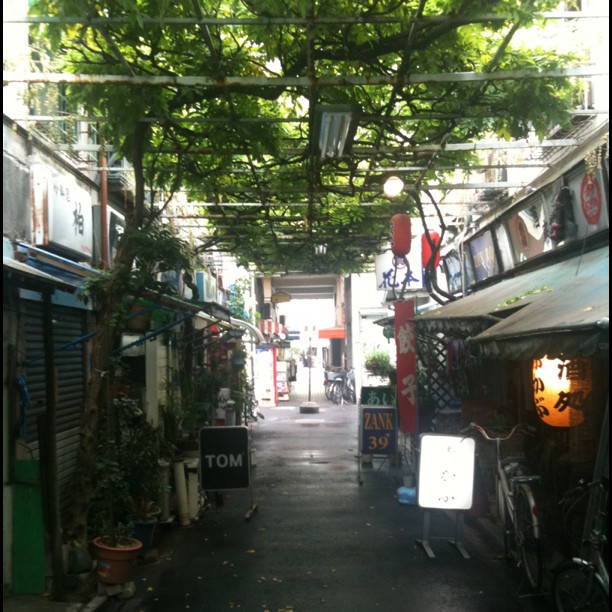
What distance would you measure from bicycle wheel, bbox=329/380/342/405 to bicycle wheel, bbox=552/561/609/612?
25520 mm

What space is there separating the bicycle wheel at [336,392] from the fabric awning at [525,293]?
20334mm

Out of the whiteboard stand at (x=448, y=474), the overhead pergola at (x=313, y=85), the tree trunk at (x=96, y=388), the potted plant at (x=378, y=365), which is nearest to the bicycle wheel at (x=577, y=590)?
the whiteboard stand at (x=448, y=474)

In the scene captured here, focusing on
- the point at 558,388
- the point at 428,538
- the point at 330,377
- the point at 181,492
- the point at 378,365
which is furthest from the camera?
the point at 330,377

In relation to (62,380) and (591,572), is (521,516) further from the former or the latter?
(62,380)

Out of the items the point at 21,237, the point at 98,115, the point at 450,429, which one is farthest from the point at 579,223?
the point at 21,237

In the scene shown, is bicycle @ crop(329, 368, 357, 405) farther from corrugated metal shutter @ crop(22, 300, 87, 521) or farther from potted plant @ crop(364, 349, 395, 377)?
corrugated metal shutter @ crop(22, 300, 87, 521)

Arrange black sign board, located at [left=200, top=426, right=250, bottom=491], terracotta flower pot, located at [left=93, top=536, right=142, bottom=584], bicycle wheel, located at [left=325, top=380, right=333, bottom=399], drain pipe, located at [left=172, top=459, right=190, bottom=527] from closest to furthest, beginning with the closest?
terracotta flower pot, located at [left=93, top=536, right=142, bottom=584], drain pipe, located at [left=172, top=459, right=190, bottom=527], black sign board, located at [left=200, top=426, right=250, bottom=491], bicycle wheel, located at [left=325, top=380, right=333, bottom=399]

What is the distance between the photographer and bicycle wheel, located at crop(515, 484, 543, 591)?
658cm

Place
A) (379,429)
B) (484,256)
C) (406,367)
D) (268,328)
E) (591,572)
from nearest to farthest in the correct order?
(591,572)
(406,367)
(379,429)
(484,256)
(268,328)

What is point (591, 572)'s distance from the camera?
5.16 meters

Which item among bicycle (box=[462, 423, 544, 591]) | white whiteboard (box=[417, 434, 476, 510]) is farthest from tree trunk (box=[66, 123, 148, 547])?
bicycle (box=[462, 423, 544, 591])

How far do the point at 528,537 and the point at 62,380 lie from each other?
5895 millimetres

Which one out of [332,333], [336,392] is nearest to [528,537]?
[336,392]

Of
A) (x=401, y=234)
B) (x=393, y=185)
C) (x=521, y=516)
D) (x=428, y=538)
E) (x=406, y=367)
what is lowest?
(x=428, y=538)
